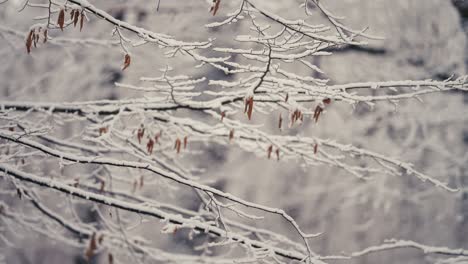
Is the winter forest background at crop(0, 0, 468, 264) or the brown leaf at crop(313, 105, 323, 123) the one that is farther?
the winter forest background at crop(0, 0, 468, 264)

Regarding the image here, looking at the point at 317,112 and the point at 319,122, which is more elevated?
the point at 317,112

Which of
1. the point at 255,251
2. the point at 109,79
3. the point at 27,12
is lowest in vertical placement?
the point at 255,251

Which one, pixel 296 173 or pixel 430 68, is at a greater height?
pixel 430 68

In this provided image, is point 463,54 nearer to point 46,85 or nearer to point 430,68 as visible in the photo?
point 430,68

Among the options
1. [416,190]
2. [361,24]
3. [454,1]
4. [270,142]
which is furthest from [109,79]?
[416,190]

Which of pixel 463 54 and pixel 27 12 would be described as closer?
pixel 27 12

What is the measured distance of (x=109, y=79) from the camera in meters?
6.70

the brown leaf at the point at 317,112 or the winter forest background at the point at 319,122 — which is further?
the winter forest background at the point at 319,122

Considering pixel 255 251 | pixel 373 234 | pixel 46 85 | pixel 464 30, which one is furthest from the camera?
pixel 373 234

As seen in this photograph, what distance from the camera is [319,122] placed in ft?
26.2

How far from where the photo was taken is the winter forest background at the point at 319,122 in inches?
209

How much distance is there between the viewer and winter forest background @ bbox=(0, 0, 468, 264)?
5301 mm

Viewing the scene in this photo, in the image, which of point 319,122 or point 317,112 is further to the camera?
point 319,122

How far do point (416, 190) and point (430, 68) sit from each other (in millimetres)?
2699
